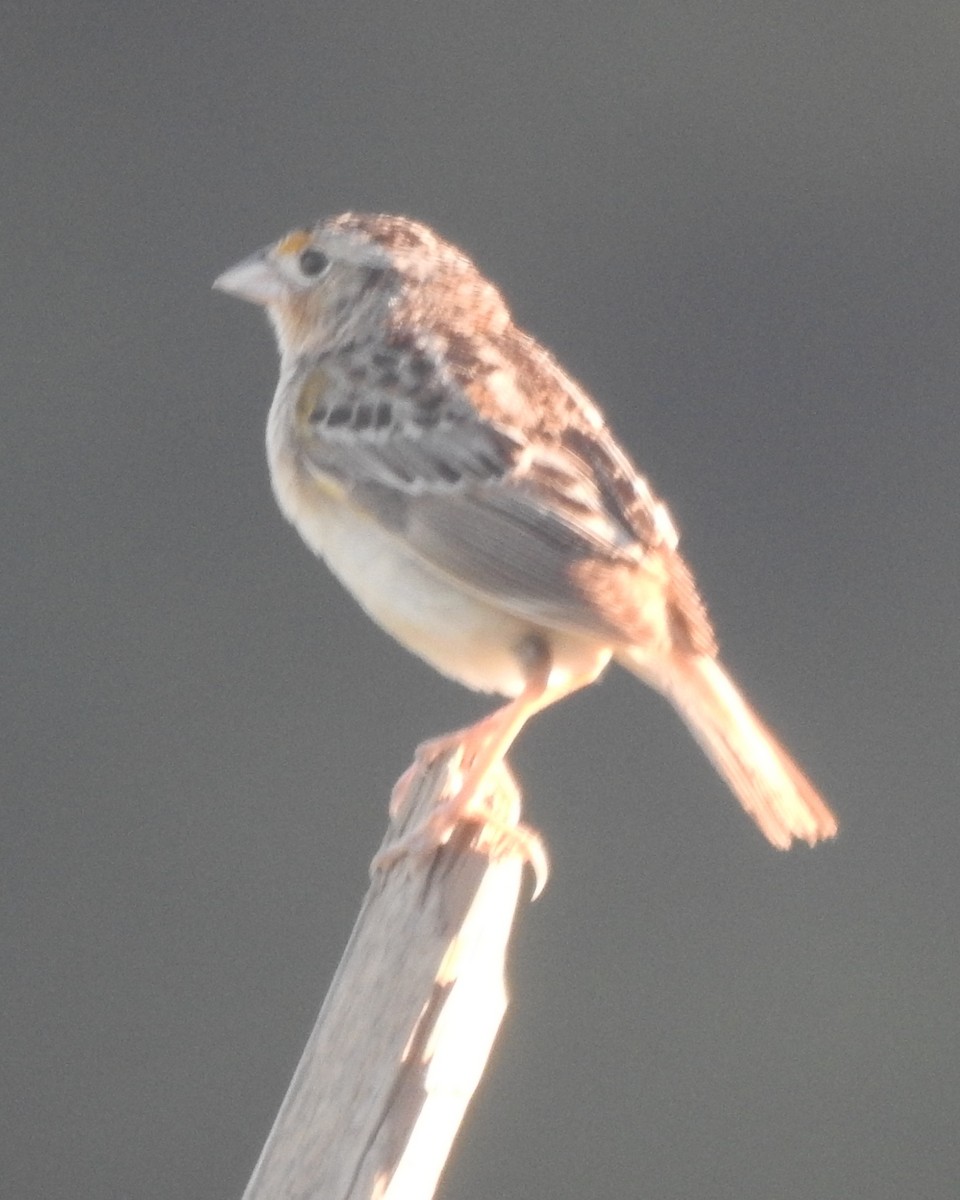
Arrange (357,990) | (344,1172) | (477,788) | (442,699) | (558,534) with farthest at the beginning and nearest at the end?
1. (442,699)
2. (558,534)
3. (477,788)
4. (357,990)
5. (344,1172)

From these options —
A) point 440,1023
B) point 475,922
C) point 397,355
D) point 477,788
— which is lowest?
point 440,1023

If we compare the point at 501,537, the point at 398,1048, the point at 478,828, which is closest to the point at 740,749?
the point at 501,537

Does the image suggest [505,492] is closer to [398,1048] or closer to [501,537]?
[501,537]

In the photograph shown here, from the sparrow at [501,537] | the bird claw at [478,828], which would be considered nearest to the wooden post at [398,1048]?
the bird claw at [478,828]

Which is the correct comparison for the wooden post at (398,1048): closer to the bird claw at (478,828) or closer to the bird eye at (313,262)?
the bird claw at (478,828)

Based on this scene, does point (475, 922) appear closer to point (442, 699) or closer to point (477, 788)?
point (477, 788)

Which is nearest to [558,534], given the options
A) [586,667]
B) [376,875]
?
[586,667]
